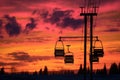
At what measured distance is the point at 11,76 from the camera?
88688mm

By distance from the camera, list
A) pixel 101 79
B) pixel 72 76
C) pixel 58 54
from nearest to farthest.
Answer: pixel 58 54, pixel 101 79, pixel 72 76

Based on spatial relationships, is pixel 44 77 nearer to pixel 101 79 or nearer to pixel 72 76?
pixel 72 76

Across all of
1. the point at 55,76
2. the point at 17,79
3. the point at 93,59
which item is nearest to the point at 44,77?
the point at 55,76

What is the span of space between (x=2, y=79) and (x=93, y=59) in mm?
35432

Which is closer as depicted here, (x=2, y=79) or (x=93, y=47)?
(x=93, y=47)

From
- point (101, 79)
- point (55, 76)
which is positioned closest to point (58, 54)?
point (101, 79)

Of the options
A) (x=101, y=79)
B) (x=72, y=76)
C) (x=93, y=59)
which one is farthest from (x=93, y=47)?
(x=72, y=76)

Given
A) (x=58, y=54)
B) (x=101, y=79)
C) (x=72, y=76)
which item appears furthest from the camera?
(x=72, y=76)

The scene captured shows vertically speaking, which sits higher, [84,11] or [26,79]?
[84,11]

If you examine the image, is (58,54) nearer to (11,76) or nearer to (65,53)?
(65,53)

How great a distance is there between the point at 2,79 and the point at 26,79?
305cm

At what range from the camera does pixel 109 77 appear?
86.4 meters

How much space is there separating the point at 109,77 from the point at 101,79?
2.14 metres

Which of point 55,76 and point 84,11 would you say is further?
point 55,76
